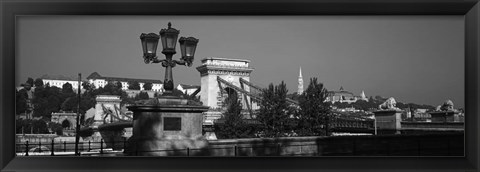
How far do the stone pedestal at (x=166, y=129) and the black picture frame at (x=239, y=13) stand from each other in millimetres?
930

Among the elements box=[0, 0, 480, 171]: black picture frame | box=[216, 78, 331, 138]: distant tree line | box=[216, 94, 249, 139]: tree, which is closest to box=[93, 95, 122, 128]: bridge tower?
box=[216, 94, 249, 139]: tree

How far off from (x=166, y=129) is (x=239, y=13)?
241 centimetres

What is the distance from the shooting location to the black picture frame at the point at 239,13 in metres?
6.34

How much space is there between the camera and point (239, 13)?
6.39 metres

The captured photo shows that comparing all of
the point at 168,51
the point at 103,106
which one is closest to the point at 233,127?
the point at 103,106

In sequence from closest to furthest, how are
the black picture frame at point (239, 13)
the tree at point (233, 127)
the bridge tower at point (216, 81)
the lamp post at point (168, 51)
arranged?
1. the black picture frame at point (239, 13)
2. the lamp post at point (168, 51)
3. the tree at point (233, 127)
4. the bridge tower at point (216, 81)

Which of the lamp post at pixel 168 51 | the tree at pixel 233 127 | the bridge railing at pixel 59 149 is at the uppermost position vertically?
the lamp post at pixel 168 51

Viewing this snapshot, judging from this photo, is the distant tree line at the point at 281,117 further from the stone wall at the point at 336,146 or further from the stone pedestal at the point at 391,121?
the stone wall at the point at 336,146

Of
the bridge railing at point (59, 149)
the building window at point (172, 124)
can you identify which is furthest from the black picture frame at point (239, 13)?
the building window at point (172, 124)

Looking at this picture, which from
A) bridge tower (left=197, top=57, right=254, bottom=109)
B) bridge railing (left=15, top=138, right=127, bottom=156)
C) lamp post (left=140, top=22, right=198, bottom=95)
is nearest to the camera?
bridge railing (left=15, top=138, right=127, bottom=156)

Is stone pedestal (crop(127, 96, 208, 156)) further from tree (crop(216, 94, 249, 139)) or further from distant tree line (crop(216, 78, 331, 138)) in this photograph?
tree (crop(216, 94, 249, 139))

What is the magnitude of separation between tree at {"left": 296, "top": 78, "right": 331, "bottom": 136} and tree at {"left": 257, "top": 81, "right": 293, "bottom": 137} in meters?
1.91

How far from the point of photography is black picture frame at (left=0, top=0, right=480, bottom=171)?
634 centimetres
